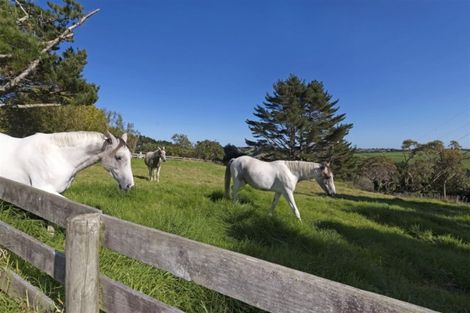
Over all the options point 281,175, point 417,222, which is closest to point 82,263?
point 281,175

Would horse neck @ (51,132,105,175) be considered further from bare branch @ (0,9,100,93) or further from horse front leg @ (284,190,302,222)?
bare branch @ (0,9,100,93)

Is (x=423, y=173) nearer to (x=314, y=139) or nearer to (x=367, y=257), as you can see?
(x=314, y=139)

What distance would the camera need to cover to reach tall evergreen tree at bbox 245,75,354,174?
129 ft

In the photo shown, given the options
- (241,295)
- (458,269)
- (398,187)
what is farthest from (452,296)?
(398,187)

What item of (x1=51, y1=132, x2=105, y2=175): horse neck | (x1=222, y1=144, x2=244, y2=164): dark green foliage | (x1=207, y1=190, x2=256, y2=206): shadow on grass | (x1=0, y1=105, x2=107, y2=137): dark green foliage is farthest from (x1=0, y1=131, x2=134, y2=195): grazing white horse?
(x1=222, y1=144, x2=244, y2=164): dark green foliage

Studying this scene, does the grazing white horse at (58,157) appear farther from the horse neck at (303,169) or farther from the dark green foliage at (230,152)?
the dark green foliage at (230,152)

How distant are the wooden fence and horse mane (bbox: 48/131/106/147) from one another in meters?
1.67

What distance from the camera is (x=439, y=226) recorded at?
8930mm

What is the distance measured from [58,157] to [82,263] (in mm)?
2859

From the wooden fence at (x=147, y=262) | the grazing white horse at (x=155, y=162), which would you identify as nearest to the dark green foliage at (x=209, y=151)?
the grazing white horse at (x=155, y=162)

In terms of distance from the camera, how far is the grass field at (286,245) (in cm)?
275

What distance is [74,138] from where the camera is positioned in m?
4.34

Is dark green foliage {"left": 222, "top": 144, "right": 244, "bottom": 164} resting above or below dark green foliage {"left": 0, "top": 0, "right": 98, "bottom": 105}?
below

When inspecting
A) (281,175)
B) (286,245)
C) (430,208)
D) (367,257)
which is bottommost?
(430,208)
